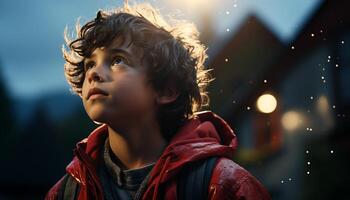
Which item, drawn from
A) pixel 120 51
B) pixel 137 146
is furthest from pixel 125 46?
pixel 137 146

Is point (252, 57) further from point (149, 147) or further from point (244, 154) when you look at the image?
point (149, 147)

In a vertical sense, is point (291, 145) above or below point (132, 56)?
below

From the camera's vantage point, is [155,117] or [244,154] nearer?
[155,117]

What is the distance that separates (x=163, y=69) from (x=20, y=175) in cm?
375

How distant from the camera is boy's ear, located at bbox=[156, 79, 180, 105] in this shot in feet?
6.63

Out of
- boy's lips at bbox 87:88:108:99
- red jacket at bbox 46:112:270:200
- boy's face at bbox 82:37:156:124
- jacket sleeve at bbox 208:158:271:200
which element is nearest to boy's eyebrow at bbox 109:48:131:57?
boy's face at bbox 82:37:156:124

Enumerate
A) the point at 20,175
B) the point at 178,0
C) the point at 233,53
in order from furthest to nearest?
the point at 233,53
the point at 20,175
the point at 178,0

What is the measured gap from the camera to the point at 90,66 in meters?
1.99

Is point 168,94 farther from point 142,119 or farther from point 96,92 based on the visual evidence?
point 96,92

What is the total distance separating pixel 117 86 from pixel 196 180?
1.10 feet

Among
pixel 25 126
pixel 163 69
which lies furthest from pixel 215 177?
pixel 25 126

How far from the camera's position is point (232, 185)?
1796 mm

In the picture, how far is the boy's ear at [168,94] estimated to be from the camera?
2021mm

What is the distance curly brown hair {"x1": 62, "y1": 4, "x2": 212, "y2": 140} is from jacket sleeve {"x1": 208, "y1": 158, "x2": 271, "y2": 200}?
0.27 m
